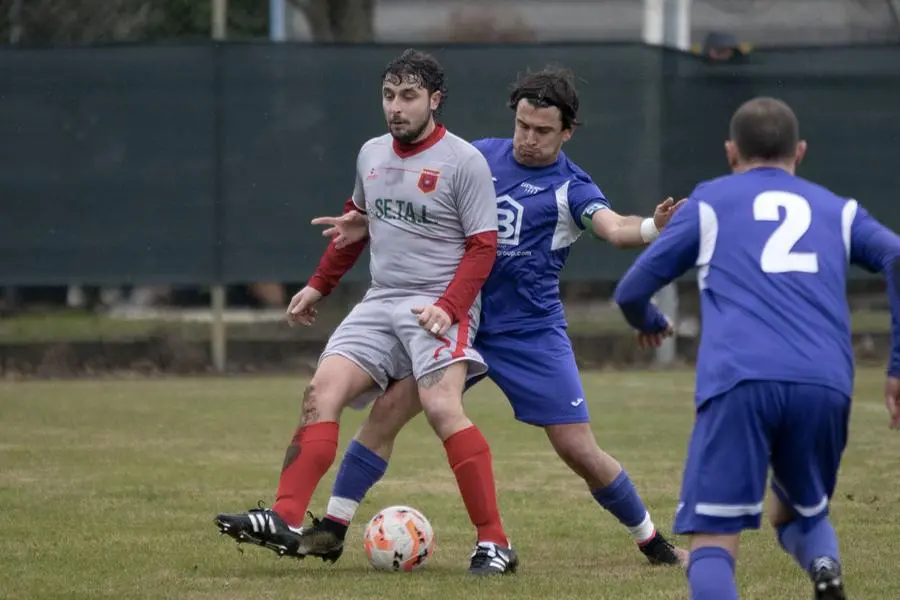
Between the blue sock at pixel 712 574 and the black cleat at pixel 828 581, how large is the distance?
0.23 m

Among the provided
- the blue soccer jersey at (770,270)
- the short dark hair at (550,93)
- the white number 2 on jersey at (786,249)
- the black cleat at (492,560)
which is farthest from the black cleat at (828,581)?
the short dark hair at (550,93)

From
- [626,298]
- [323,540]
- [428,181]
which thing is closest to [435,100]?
[428,181]

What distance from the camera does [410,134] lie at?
6.01 m

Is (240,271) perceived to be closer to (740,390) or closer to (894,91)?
(894,91)

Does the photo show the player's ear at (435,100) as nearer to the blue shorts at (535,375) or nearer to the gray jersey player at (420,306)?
the gray jersey player at (420,306)

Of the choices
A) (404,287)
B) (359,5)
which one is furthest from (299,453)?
(359,5)

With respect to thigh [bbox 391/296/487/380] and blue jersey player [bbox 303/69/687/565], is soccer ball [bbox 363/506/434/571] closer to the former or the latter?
blue jersey player [bbox 303/69/687/565]

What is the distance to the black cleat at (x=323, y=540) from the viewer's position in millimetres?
5957

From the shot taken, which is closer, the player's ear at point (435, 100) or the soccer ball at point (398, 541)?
the soccer ball at point (398, 541)

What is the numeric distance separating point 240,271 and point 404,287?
710 cm

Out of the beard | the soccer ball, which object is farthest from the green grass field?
the beard

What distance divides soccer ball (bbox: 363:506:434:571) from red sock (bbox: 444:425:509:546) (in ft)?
0.70

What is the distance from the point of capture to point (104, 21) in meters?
13.5

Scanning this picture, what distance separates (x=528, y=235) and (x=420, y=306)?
58cm
